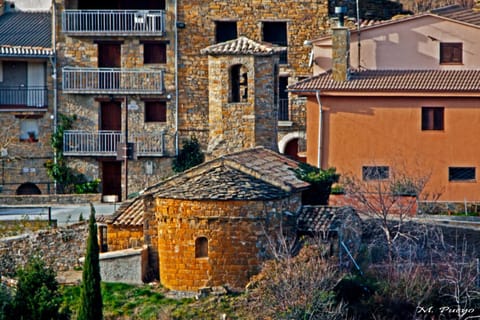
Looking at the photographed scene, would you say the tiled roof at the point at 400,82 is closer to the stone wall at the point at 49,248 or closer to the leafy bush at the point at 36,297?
the stone wall at the point at 49,248

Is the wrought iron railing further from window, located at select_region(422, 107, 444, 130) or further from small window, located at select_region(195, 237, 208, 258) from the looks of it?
small window, located at select_region(195, 237, 208, 258)

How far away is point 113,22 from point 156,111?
11.2 feet

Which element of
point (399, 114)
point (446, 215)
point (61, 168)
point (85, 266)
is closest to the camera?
point (85, 266)

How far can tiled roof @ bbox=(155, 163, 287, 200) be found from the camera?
4156 centimetres

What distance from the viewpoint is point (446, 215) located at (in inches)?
1928

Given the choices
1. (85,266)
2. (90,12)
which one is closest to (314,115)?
(90,12)

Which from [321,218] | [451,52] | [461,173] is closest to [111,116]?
[451,52]

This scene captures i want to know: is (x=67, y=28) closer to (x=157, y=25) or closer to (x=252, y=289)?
(x=157, y=25)

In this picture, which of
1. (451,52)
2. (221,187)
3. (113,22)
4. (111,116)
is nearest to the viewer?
(221,187)

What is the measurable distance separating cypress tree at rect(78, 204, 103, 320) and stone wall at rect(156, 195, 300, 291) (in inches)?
83.4

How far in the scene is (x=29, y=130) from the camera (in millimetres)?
58844

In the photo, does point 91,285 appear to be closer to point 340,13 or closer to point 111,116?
point 340,13

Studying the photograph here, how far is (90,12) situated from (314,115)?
10.1 meters

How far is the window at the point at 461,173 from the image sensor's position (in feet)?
170
